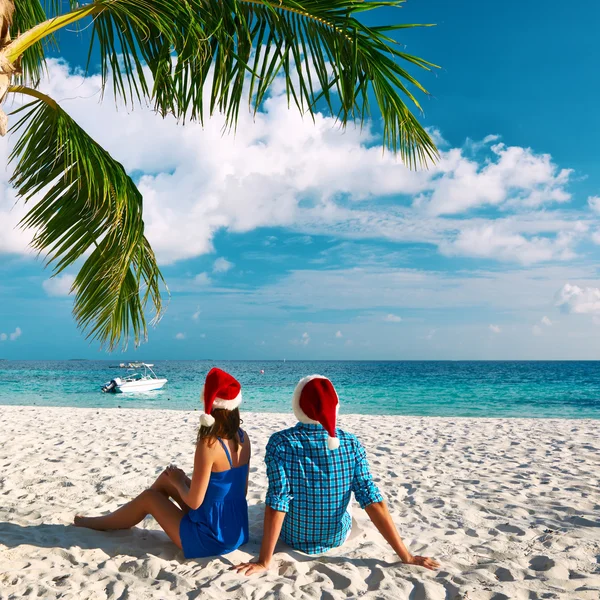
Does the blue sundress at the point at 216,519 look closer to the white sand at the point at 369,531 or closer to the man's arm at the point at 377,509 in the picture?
the white sand at the point at 369,531

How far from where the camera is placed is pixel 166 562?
292cm

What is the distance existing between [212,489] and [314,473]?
0.57 metres

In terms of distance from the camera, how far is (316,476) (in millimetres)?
2779

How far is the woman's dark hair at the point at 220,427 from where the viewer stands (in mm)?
2754

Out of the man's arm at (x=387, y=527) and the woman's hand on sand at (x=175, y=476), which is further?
the woman's hand on sand at (x=175, y=476)

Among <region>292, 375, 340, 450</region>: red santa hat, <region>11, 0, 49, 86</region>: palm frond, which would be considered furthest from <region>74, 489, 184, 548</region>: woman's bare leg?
<region>11, 0, 49, 86</region>: palm frond

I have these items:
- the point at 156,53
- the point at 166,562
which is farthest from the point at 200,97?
the point at 166,562

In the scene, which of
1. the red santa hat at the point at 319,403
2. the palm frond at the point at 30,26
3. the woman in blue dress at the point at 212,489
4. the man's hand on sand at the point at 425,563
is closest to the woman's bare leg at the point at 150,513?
the woman in blue dress at the point at 212,489

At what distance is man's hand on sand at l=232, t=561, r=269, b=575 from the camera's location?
8.91 ft

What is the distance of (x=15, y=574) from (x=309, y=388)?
6.04 ft

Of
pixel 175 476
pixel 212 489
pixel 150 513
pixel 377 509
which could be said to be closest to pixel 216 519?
pixel 212 489

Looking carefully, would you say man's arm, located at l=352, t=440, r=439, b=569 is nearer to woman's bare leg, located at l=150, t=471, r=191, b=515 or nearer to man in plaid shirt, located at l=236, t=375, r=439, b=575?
man in plaid shirt, located at l=236, t=375, r=439, b=575

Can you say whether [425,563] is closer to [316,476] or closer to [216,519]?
[316,476]

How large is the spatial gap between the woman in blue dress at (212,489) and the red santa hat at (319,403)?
347 mm
